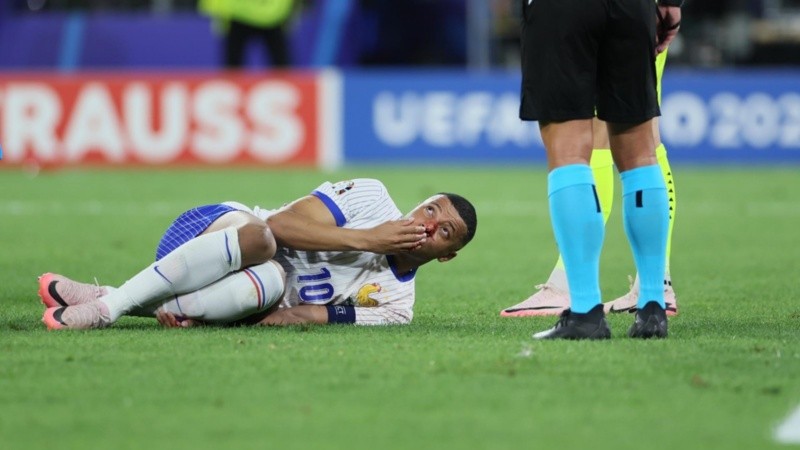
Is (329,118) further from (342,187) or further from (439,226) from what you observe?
(439,226)

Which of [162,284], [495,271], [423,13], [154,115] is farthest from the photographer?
[423,13]

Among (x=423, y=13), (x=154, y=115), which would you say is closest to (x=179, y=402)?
(x=154, y=115)

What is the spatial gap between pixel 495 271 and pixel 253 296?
2.89 m

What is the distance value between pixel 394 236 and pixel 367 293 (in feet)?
1.22

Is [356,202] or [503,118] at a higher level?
[356,202]

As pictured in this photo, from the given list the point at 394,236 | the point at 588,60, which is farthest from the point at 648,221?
the point at 394,236

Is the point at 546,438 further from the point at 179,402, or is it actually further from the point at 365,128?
the point at 365,128

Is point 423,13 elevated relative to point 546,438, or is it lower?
elevated

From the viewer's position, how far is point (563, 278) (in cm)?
608

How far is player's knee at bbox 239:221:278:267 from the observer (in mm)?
5113

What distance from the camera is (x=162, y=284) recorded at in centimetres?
513

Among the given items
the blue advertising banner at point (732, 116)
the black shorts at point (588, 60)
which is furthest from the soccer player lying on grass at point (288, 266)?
the blue advertising banner at point (732, 116)

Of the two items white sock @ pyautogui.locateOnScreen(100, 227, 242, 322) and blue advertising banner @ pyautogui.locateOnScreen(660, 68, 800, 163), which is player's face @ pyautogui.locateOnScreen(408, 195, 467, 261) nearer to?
white sock @ pyautogui.locateOnScreen(100, 227, 242, 322)

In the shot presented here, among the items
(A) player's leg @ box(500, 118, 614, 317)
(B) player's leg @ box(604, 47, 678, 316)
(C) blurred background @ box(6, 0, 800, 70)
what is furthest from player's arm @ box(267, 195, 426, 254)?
(C) blurred background @ box(6, 0, 800, 70)
